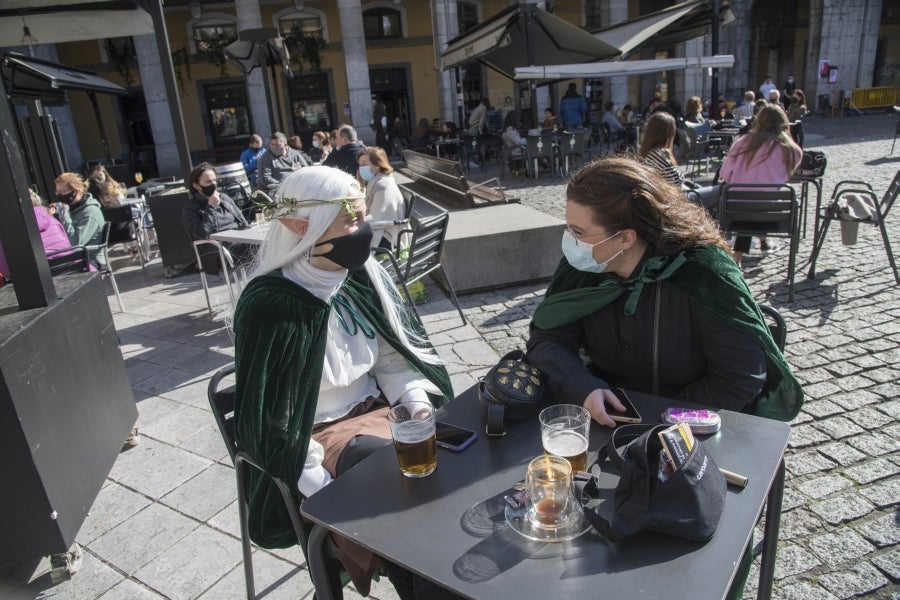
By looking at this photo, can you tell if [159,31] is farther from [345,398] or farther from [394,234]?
[345,398]

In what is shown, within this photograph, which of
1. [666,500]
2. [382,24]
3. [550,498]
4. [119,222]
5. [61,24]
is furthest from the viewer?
[382,24]

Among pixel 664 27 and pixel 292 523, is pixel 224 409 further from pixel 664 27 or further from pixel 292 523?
pixel 664 27

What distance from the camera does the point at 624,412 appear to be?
176 cm

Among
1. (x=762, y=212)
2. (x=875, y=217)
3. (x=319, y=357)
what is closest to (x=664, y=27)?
(x=875, y=217)

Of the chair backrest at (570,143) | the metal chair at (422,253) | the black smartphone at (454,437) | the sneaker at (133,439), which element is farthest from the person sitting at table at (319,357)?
the chair backrest at (570,143)

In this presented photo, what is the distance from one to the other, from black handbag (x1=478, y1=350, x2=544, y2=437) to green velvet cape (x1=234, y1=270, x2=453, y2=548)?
1.93ft

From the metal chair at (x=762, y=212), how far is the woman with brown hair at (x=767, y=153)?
0.95ft

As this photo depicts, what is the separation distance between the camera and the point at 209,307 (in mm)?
5836

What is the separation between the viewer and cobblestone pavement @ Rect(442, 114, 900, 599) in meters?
2.27

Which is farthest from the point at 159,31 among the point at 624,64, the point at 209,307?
the point at 624,64

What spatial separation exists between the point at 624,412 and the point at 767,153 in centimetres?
468

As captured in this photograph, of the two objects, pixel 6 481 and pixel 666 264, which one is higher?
pixel 666 264

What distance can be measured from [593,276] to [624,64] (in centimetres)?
969

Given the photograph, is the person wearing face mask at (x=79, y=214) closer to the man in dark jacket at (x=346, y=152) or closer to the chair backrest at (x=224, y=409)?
the man in dark jacket at (x=346, y=152)
